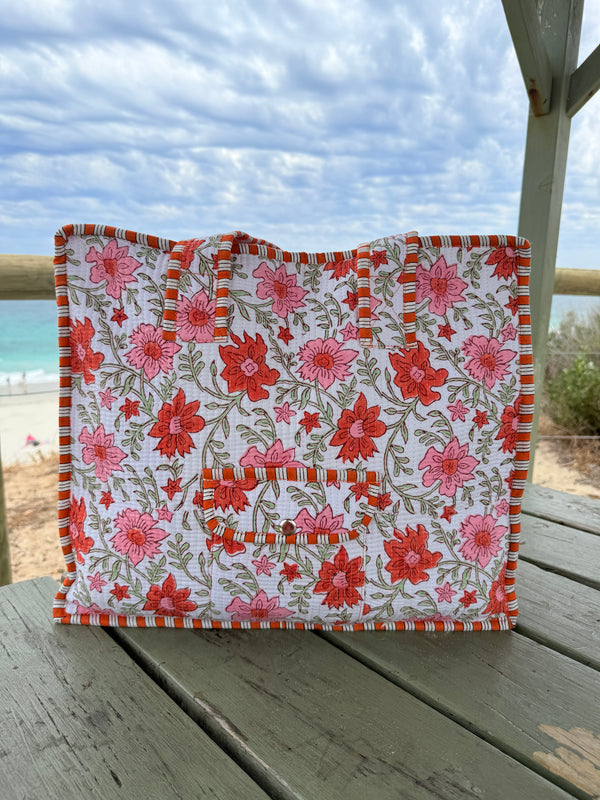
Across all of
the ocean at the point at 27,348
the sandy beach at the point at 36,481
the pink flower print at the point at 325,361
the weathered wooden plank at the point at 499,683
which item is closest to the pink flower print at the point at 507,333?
the pink flower print at the point at 325,361

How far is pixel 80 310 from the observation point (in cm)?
72

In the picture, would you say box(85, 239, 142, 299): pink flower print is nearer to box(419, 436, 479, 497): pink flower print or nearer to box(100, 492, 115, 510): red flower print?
box(100, 492, 115, 510): red flower print

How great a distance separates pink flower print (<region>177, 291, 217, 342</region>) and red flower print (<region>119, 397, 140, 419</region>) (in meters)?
0.11

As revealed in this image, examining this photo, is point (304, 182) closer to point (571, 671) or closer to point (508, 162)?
point (508, 162)

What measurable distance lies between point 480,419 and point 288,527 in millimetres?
300

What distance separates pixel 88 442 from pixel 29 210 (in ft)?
89.7

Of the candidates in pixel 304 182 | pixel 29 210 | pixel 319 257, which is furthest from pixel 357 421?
pixel 29 210

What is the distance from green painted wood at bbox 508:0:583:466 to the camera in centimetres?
146

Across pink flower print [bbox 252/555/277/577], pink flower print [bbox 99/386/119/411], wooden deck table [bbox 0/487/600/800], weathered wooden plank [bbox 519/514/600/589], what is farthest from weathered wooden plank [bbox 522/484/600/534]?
pink flower print [bbox 99/386/119/411]

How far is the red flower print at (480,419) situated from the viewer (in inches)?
28.7

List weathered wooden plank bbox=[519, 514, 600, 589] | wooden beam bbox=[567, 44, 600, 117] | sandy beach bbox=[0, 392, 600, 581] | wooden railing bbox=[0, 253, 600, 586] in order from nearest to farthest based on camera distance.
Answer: weathered wooden plank bbox=[519, 514, 600, 589], wooden railing bbox=[0, 253, 600, 586], wooden beam bbox=[567, 44, 600, 117], sandy beach bbox=[0, 392, 600, 581]

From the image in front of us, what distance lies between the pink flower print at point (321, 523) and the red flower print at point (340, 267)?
316 mm

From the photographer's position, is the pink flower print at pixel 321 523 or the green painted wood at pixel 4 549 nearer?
the pink flower print at pixel 321 523

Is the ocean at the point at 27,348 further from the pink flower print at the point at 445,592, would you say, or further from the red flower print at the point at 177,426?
the pink flower print at the point at 445,592
